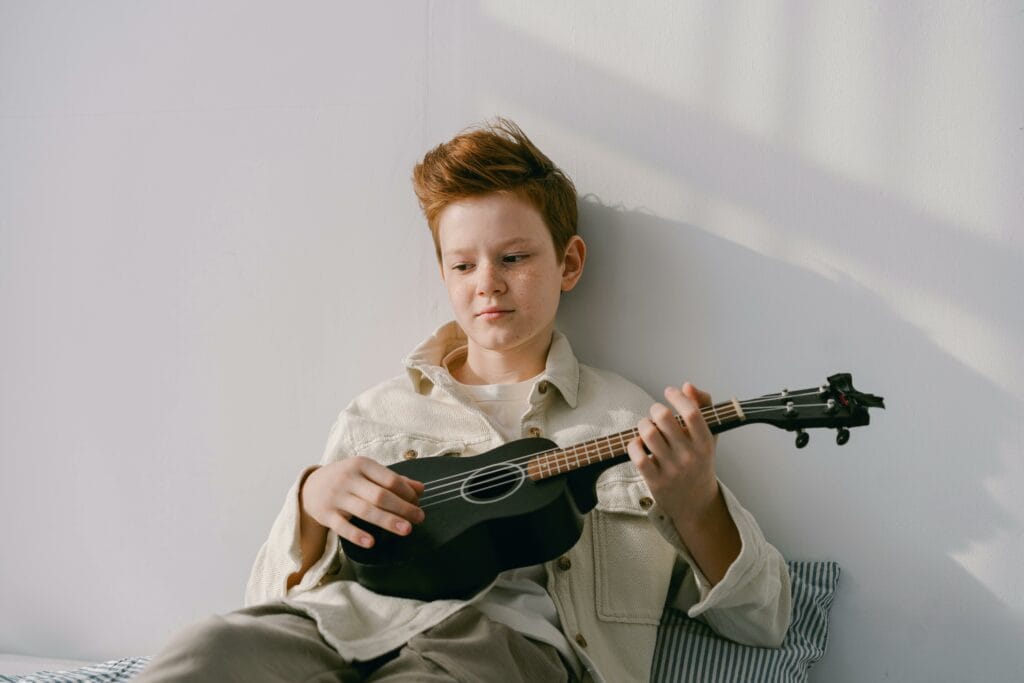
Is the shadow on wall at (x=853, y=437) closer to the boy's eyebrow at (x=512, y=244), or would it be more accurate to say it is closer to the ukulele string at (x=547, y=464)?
the boy's eyebrow at (x=512, y=244)

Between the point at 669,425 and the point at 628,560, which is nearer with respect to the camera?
the point at 669,425

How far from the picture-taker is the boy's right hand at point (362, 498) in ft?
3.78

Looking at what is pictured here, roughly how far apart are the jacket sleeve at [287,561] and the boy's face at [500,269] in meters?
0.33

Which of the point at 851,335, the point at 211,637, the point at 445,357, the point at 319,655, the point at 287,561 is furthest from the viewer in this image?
the point at 445,357

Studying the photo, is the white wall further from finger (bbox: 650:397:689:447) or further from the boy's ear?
finger (bbox: 650:397:689:447)

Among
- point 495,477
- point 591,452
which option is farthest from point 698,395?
point 495,477

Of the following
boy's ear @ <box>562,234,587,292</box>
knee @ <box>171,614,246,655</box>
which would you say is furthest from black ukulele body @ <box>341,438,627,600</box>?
boy's ear @ <box>562,234,587,292</box>

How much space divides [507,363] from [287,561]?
437mm

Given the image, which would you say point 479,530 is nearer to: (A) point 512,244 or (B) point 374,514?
(B) point 374,514

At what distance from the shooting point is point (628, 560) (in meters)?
1.29

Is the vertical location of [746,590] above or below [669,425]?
below

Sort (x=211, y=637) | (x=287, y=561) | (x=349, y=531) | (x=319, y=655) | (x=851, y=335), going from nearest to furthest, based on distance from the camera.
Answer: (x=211, y=637)
(x=319, y=655)
(x=349, y=531)
(x=287, y=561)
(x=851, y=335)

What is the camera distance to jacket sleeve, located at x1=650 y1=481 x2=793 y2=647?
3.85 ft

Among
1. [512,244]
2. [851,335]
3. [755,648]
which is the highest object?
[512,244]
